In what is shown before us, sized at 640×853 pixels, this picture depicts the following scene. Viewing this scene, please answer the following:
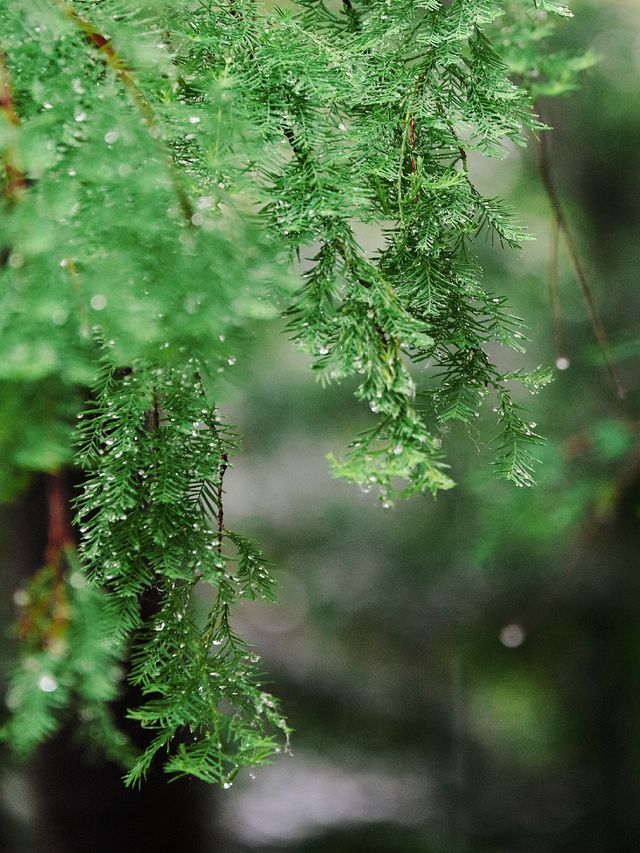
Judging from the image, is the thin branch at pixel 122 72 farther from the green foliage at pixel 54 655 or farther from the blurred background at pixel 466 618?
the blurred background at pixel 466 618

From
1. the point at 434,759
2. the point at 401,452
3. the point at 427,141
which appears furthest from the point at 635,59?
the point at 434,759

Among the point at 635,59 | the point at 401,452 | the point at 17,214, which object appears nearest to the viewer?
the point at 17,214

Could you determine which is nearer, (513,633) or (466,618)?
(513,633)

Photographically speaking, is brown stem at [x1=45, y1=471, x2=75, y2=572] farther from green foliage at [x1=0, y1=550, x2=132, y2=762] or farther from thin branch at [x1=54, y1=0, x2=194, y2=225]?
thin branch at [x1=54, y1=0, x2=194, y2=225]

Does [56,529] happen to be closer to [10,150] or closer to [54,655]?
[54,655]

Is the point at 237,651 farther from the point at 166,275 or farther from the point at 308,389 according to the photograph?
the point at 308,389

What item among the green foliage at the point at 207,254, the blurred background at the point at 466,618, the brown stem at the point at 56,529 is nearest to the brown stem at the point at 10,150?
the green foliage at the point at 207,254

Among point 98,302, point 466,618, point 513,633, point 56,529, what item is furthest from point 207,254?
point 466,618
